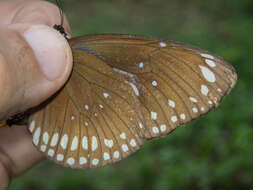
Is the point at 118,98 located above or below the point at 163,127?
above

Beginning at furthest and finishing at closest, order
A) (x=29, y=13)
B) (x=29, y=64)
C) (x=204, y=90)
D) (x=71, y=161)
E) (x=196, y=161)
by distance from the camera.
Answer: (x=196, y=161) < (x=29, y=13) < (x=71, y=161) < (x=204, y=90) < (x=29, y=64)

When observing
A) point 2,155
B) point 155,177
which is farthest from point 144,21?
point 2,155

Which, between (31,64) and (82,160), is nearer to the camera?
(31,64)

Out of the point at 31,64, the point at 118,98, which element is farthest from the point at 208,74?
the point at 31,64

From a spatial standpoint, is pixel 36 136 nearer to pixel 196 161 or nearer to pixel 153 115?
pixel 153 115

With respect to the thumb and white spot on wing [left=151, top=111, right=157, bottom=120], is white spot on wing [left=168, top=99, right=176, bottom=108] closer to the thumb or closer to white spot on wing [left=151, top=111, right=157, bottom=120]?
white spot on wing [left=151, top=111, right=157, bottom=120]

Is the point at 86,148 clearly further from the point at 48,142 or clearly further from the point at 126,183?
the point at 126,183
